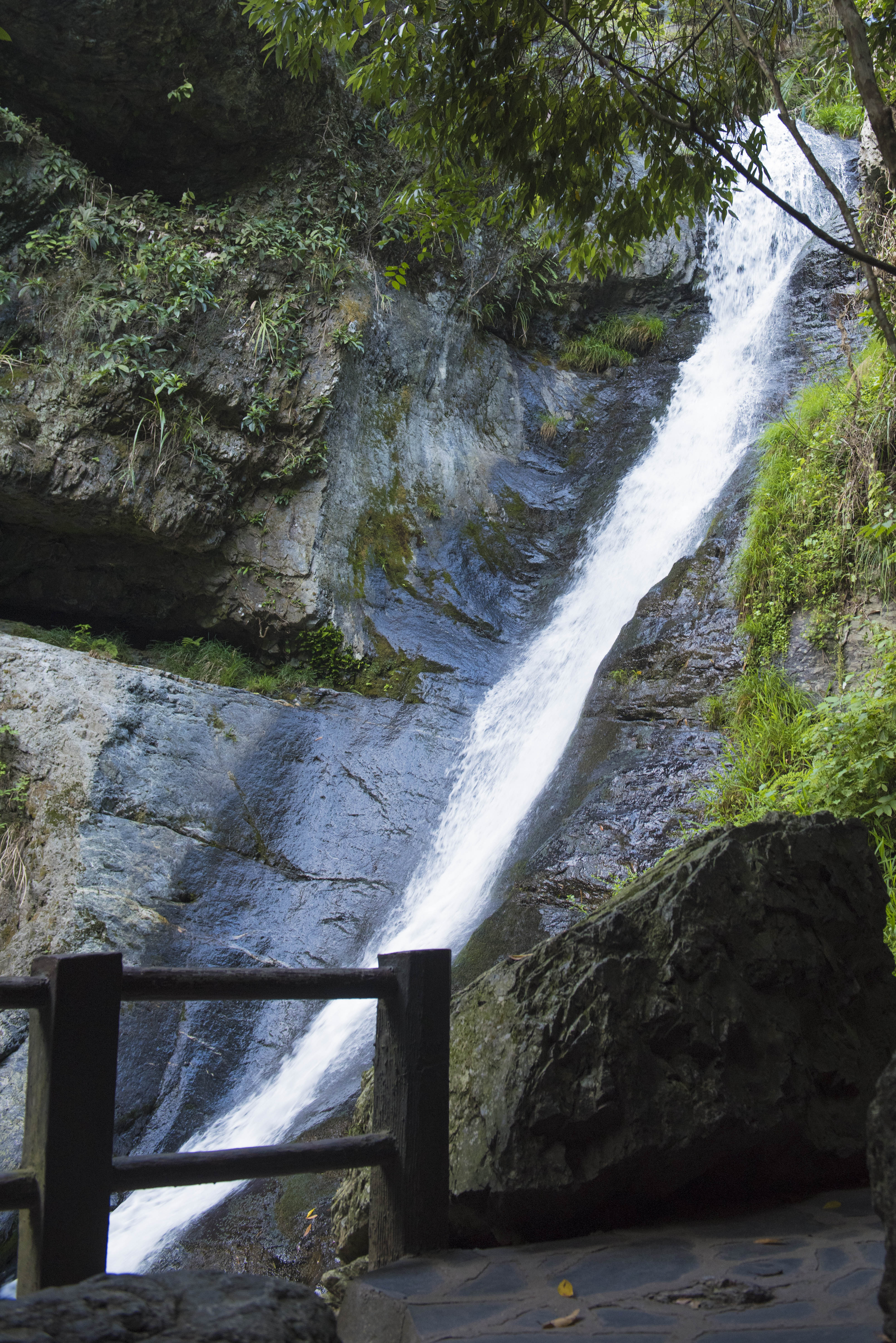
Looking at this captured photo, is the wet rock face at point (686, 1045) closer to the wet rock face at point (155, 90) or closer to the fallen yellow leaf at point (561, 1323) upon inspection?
the fallen yellow leaf at point (561, 1323)

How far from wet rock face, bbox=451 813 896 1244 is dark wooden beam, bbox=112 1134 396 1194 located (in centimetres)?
35

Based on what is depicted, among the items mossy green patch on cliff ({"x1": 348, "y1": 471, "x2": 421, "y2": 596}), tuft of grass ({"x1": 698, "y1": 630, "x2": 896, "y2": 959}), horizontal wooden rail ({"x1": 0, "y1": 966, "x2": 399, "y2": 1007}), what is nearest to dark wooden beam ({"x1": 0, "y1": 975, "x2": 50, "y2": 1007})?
horizontal wooden rail ({"x1": 0, "y1": 966, "x2": 399, "y2": 1007})

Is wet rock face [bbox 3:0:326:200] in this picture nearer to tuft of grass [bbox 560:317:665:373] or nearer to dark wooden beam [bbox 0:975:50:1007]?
tuft of grass [bbox 560:317:665:373]

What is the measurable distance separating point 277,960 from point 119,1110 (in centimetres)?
136

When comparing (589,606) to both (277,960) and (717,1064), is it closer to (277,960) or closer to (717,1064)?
(277,960)

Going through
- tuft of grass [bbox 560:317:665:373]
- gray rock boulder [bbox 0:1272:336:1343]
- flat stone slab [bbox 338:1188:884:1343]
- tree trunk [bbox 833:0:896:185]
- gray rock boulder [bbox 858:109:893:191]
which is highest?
tuft of grass [bbox 560:317:665:373]

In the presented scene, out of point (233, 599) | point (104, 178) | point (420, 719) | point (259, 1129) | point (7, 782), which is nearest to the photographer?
point (259, 1129)

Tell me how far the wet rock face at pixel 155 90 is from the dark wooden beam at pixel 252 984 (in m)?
9.51

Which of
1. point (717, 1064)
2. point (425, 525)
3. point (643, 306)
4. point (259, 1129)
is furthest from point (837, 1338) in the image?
point (643, 306)

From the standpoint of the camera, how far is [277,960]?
244 inches

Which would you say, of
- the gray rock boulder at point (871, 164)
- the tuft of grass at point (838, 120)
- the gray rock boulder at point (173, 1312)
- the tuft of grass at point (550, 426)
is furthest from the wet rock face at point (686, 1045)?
the tuft of grass at point (838, 120)

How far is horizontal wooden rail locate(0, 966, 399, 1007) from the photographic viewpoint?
7.40 feet

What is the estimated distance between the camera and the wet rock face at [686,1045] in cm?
274

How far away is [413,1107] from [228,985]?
68 cm
